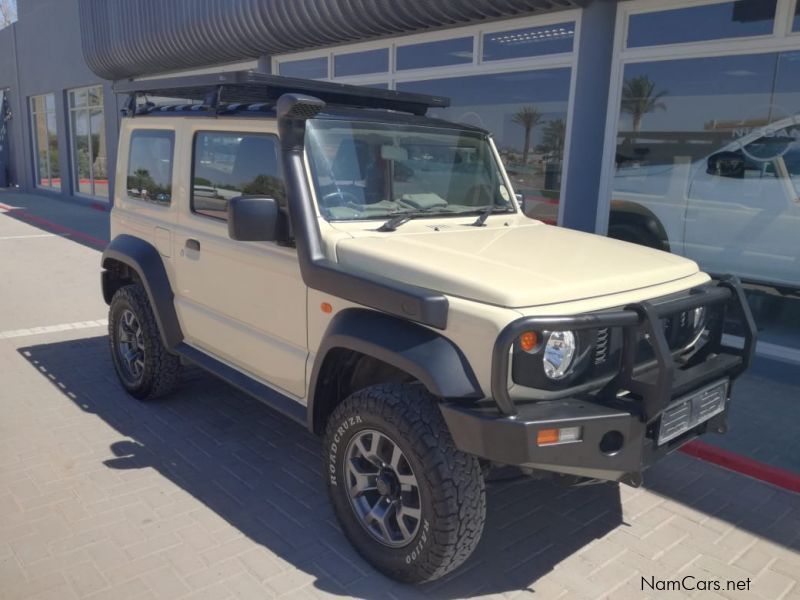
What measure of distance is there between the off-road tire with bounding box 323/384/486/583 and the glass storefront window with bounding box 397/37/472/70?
20.3ft

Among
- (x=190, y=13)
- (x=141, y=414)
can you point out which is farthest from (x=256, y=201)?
(x=190, y=13)

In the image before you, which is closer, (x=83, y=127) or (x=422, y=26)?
(x=422, y=26)

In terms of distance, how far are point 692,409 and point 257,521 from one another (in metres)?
2.17

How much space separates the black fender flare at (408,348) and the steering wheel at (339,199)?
588mm

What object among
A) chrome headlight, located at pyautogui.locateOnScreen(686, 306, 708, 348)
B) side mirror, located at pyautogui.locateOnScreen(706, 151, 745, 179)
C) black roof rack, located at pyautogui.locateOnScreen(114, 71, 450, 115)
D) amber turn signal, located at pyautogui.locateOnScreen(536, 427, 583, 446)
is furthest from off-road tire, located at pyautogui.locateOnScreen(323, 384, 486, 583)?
side mirror, located at pyautogui.locateOnScreen(706, 151, 745, 179)

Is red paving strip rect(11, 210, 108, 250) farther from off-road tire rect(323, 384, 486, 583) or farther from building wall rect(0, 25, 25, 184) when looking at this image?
off-road tire rect(323, 384, 486, 583)

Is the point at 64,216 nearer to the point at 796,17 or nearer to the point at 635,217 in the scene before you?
the point at 635,217

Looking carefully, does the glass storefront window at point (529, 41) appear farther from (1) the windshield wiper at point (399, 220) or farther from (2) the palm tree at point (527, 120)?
(1) the windshield wiper at point (399, 220)

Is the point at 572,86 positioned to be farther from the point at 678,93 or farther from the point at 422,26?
the point at 422,26

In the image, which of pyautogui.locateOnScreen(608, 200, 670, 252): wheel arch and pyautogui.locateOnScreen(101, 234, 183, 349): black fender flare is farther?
pyautogui.locateOnScreen(608, 200, 670, 252): wheel arch

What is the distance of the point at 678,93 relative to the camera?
6383 millimetres

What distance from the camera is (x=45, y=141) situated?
21125mm

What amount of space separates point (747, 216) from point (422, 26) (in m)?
4.30

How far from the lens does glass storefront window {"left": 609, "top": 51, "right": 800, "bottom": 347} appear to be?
231 inches
